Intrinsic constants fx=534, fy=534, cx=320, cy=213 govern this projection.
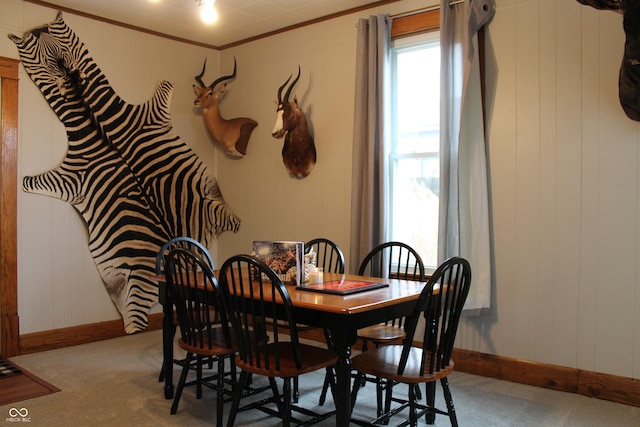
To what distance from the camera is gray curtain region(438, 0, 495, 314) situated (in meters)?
3.65

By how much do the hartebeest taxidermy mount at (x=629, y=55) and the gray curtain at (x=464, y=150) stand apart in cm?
90

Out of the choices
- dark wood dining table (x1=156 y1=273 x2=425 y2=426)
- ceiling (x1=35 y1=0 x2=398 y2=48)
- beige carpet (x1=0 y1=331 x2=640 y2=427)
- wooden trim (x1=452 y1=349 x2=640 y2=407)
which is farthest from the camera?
ceiling (x1=35 y1=0 x2=398 y2=48)

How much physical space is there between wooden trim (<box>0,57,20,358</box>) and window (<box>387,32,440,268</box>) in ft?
9.68

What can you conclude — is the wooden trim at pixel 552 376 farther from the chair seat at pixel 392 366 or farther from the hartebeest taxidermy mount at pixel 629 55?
the hartebeest taxidermy mount at pixel 629 55

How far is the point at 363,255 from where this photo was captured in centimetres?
419

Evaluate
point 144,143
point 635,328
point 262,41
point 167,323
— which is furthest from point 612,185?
point 144,143

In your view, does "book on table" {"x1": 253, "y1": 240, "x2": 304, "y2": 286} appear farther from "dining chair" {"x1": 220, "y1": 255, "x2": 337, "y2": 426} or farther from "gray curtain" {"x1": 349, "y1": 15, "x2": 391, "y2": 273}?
"gray curtain" {"x1": 349, "y1": 15, "x2": 391, "y2": 273}

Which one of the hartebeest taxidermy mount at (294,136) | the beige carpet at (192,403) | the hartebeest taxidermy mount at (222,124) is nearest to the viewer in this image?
the beige carpet at (192,403)

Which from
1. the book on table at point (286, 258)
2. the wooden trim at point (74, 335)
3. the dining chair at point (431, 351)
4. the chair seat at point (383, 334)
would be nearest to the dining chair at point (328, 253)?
the book on table at point (286, 258)

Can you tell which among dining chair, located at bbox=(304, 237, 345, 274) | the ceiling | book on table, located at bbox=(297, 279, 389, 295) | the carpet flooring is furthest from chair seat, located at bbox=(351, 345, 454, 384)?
the ceiling

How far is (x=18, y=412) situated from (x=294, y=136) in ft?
9.46

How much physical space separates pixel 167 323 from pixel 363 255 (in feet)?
5.31

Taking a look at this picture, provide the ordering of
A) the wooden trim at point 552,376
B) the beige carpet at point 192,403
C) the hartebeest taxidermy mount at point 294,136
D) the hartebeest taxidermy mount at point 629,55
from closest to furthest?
the hartebeest taxidermy mount at point 629,55 → the beige carpet at point 192,403 → the wooden trim at point 552,376 → the hartebeest taxidermy mount at point 294,136

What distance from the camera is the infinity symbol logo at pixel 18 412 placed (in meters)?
3.02
